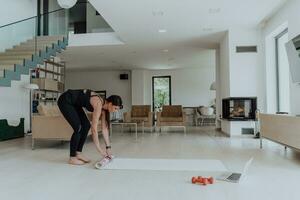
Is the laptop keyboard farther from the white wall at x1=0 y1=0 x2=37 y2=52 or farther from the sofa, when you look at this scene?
the white wall at x1=0 y1=0 x2=37 y2=52

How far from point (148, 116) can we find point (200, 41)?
8.91 ft

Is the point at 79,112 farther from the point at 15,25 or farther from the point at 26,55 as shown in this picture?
the point at 15,25

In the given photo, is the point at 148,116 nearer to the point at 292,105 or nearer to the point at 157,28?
the point at 157,28

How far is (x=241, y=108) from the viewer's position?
6723 millimetres

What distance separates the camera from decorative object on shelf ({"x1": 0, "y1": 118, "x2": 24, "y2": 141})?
6.77m

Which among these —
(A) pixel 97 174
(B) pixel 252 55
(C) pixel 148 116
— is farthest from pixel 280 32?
(A) pixel 97 174

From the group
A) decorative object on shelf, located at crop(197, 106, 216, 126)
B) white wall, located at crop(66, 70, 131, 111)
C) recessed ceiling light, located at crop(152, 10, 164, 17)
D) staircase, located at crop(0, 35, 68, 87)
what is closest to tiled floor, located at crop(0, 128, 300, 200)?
staircase, located at crop(0, 35, 68, 87)

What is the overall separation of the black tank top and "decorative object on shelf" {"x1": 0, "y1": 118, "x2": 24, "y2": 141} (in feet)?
13.5

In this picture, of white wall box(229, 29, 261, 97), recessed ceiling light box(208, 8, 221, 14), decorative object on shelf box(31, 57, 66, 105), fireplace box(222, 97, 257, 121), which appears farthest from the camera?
decorative object on shelf box(31, 57, 66, 105)

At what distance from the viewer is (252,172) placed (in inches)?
120

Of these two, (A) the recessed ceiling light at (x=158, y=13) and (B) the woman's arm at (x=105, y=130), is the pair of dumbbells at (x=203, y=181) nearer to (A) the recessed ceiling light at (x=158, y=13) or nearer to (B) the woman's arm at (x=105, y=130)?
(B) the woman's arm at (x=105, y=130)

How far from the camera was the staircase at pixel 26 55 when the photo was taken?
5.58 m

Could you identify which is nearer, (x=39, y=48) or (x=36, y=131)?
(x=36, y=131)

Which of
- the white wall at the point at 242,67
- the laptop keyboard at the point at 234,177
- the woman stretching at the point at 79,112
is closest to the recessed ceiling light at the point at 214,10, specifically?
the white wall at the point at 242,67
